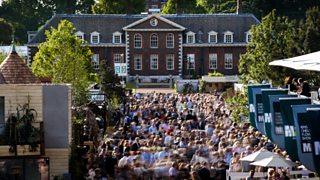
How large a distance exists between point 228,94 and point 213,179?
129ft

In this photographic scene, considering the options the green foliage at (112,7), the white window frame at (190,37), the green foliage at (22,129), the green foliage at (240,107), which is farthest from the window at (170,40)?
the green foliage at (22,129)

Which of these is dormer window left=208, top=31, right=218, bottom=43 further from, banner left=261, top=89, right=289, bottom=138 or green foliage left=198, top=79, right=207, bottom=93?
banner left=261, top=89, right=289, bottom=138

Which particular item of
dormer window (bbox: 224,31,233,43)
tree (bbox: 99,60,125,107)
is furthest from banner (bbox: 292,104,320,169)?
dormer window (bbox: 224,31,233,43)

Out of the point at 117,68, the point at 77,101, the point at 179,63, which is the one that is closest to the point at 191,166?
the point at 77,101

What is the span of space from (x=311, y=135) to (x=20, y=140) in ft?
32.8

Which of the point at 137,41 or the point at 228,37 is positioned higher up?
the point at 228,37

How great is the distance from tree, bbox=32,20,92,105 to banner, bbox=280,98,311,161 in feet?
73.9

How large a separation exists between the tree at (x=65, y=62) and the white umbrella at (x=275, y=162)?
20.5m

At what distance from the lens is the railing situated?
28.1m

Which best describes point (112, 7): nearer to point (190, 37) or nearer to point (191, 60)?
point (190, 37)

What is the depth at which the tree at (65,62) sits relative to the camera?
49.3m

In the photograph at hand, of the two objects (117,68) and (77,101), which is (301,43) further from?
(117,68)

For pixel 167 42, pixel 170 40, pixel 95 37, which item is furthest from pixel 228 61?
pixel 95 37

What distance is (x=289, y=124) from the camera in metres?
23.0
